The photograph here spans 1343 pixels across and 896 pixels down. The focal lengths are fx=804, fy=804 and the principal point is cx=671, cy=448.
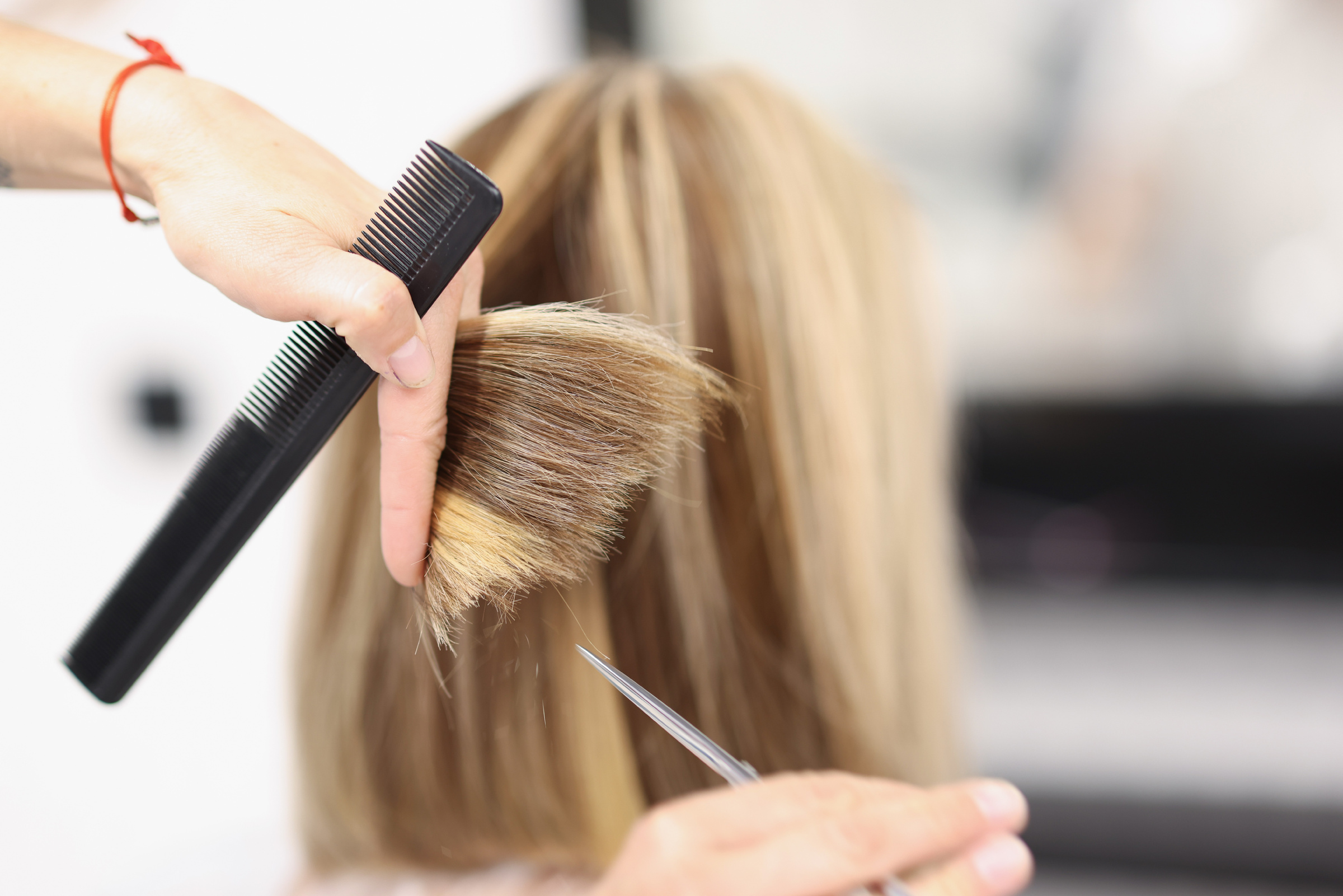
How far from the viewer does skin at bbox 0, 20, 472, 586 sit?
23 cm

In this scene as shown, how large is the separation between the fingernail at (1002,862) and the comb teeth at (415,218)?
30 centimetres

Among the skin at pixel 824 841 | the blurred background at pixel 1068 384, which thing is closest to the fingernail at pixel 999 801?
the skin at pixel 824 841

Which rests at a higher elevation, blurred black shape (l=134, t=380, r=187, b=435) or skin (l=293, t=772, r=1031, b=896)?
skin (l=293, t=772, r=1031, b=896)

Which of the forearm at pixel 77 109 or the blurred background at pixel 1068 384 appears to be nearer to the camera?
the forearm at pixel 77 109

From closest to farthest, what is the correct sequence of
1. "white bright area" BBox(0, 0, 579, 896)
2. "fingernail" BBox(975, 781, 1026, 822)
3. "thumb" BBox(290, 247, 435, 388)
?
1. "thumb" BBox(290, 247, 435, 388)
2. "fingernail" BBox(975, 781, 1026, 822)
3. "white bright area" BBox(0, 0, 579, 896)

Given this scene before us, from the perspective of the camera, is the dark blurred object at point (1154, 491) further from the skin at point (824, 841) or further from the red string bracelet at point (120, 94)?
the red string bracelet at point (120, 94)

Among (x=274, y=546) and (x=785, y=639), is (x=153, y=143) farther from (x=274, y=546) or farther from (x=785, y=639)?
(x=274, y=546)

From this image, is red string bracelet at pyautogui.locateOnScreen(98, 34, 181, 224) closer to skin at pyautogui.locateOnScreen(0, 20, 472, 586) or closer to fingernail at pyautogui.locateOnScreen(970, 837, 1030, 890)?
skin at pyautogui.locateOnScreen(0, 20, 472, 586)

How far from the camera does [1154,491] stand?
3.10 feet

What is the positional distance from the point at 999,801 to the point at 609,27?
0.90 metres

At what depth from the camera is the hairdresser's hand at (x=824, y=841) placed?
27 centimetres

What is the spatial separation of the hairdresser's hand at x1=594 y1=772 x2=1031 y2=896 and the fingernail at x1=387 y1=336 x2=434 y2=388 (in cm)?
18

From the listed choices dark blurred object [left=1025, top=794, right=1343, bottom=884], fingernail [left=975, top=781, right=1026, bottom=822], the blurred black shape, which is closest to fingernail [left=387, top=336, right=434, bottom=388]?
fingernail [left=975, top=781, right=1026, bottom=822]

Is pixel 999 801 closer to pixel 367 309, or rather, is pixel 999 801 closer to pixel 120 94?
pixel 367 309
